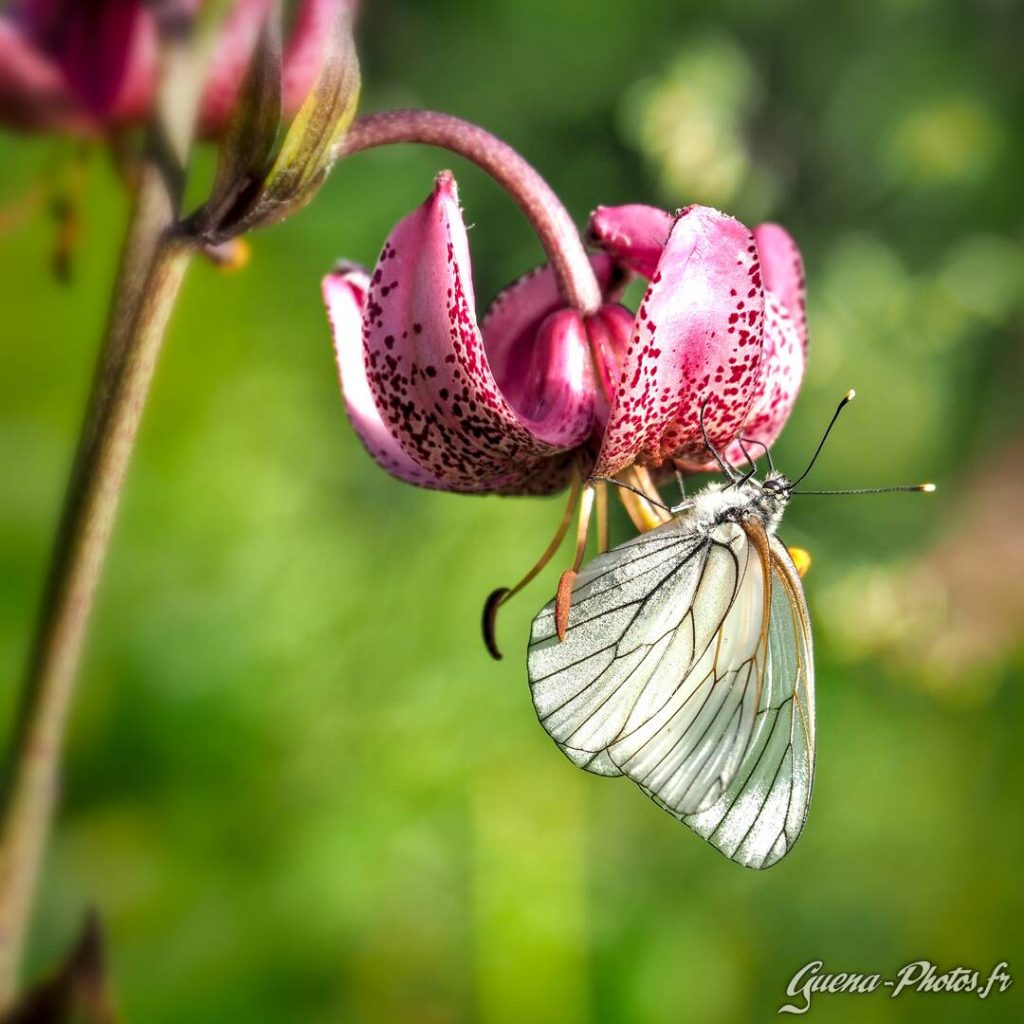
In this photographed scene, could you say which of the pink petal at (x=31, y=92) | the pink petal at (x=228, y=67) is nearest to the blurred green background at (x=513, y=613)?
the pink petal at (x=31, y=92)

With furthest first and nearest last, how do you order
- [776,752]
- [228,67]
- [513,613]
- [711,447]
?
1. [513,613]
2. [228,67]
3. [776,752]
4. [711,447]

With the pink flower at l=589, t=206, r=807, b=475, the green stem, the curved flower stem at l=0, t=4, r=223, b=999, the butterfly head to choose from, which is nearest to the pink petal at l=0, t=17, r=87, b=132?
the curved flower stem at l=0, t=4, r=223, b=999

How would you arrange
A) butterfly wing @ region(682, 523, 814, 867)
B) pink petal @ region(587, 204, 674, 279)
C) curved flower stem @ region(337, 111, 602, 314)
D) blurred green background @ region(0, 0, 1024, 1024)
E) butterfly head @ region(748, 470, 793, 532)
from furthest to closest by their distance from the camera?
blurred green background @ region(0, 0, 1024, 1024) < butterfly head @ region(748, 470, 793, 532) < butterfly wing @ region(682, 523, 814, 867) < pink petal @ region(587, 204, 674, 279) < curved flower stem @ region(337, 111, 602, 314)

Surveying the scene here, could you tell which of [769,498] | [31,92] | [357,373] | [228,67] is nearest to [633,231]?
[357,373]

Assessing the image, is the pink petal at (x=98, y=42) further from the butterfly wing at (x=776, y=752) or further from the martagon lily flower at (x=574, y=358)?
the butterfly wing at (x=776, y=752)

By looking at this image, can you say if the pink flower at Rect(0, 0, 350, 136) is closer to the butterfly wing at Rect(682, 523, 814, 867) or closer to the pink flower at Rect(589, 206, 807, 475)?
the pink flower at Rect(589, 206, 807, 475)

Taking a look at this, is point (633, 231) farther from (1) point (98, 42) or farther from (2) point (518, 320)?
(1) point (98, 42)

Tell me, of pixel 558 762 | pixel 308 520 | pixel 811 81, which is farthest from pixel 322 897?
pixel 811 81
